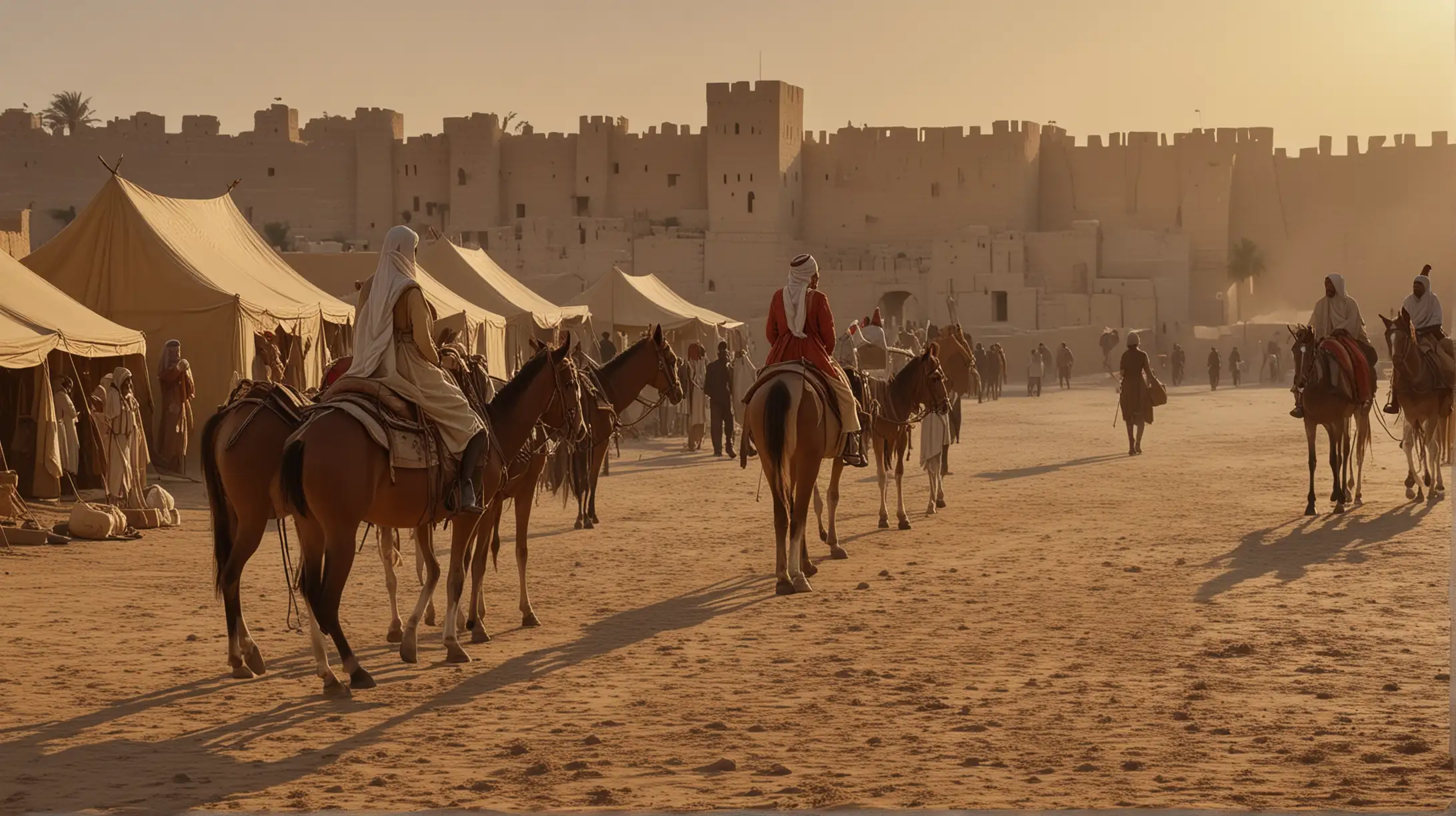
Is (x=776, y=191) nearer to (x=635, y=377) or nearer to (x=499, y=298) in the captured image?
(x=499, y=298)

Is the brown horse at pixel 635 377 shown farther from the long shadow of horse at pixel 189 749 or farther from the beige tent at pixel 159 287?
the beige tent at pixel 159 287

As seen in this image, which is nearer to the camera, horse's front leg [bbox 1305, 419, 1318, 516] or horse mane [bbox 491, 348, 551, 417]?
horse mane [bbox 491, 348, 551, 417]

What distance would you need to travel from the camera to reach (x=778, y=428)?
1035 centimetres

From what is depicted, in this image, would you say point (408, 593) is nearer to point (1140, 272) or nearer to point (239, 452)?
point (239, 452)

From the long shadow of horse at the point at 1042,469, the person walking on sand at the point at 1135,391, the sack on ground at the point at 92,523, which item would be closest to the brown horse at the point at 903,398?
the long shadow of horse at the point at 1042,469

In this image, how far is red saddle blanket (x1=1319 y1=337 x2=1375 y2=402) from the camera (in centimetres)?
1397

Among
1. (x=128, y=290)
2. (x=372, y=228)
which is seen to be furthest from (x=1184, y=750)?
(x=372, y=228)

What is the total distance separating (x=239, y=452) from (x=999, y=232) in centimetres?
→ 6104

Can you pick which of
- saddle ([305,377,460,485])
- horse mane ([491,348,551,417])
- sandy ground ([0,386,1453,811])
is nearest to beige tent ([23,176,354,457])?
sandy ground ([0,386,1453,811])

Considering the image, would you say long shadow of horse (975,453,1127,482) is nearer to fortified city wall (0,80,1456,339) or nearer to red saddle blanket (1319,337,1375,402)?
red saddle blanket (1319,337,1375,402)

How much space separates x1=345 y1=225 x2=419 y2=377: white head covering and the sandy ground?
1.47 m

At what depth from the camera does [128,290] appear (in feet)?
58.1

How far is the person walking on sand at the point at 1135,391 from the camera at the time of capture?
2200cm

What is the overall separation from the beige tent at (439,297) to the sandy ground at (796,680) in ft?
25.4
